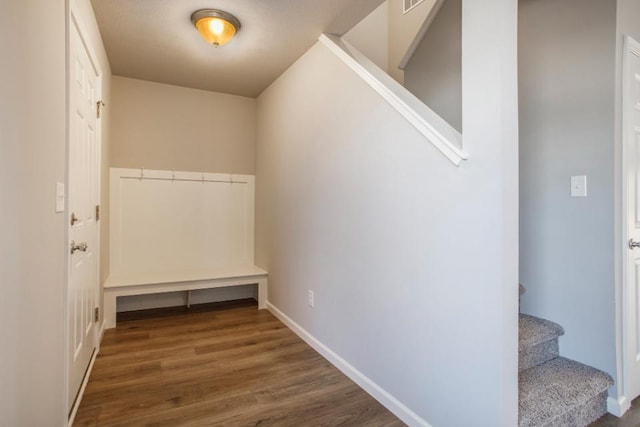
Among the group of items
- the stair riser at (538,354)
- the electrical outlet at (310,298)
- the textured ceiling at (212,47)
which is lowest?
the stair riser at (538,354)

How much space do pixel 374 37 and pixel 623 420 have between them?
3582 mm

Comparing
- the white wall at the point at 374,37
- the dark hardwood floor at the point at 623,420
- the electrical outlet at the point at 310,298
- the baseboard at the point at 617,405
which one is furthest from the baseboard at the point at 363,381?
the white wall at the point at 374,37

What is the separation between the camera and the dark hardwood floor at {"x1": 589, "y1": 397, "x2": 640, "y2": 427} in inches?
67.4

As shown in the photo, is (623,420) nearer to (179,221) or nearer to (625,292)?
(625,292)

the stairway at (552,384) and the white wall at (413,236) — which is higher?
the white wall at (413,236)

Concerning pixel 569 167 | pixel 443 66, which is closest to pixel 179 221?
pixel 443 66

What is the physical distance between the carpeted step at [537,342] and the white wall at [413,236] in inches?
26.6

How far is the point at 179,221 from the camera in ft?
11.9

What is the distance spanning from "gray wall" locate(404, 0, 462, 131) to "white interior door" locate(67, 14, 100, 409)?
8.22 feet

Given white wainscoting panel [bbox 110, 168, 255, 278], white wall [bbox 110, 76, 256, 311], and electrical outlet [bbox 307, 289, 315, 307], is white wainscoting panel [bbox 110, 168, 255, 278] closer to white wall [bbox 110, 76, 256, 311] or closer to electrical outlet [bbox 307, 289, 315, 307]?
white wall [bbox 110, 76, 256, 311]

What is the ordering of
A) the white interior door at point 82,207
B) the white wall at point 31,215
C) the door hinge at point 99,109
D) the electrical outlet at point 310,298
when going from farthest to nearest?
the electrical outlet at point 310,298
the door hinge at point 99,109
the white interior door at point 82,207
the white wall at point 31,215

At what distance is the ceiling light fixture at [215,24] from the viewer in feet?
7.03

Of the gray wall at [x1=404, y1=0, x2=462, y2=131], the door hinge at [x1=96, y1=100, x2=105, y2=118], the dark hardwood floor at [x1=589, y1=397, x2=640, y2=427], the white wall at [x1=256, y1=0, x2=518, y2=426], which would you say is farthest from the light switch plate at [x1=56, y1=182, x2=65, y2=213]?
the dark hardwood floor at [x1=589, y1=397, x2=640, y2=427]

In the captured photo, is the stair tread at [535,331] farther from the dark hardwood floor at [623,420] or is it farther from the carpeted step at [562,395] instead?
the dark hardwood floor at [623,420]
